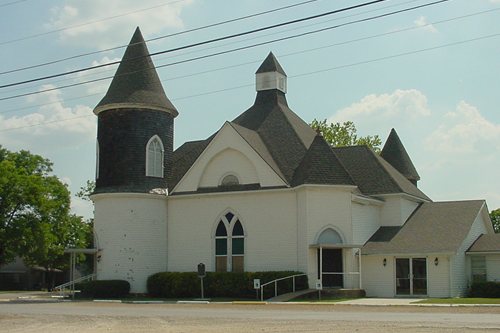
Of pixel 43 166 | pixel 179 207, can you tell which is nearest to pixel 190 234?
pixel 179 207

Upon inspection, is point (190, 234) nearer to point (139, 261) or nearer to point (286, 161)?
point (139, 261)

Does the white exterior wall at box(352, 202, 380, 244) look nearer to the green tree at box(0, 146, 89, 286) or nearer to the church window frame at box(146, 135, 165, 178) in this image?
the church window frame at box(146, 135, 165, 178)

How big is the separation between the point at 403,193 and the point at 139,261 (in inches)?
589

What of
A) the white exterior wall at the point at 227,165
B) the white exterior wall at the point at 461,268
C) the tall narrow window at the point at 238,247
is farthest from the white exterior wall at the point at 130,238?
the white exterior wall at the point at 461,268

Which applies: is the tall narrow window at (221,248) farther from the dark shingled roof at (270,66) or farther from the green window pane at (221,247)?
the dark shingled roof at (270,66)

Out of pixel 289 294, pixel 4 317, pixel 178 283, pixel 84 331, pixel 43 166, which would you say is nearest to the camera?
pixel 84 331

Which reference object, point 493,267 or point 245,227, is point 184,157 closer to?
point 245,227

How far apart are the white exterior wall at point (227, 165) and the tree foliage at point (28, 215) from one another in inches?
965

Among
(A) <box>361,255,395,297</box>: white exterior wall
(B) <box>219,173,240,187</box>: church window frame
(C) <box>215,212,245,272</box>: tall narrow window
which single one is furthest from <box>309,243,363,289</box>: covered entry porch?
(B) <box>219,173,240,187</box>: church window frame

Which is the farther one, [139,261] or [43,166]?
[43,166]

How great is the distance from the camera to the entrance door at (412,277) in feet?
123

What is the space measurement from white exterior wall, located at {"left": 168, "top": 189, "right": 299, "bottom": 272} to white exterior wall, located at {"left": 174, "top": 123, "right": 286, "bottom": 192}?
0.75 meters

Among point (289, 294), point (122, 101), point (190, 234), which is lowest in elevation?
point (289, 294)

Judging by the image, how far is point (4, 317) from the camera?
24344mm
